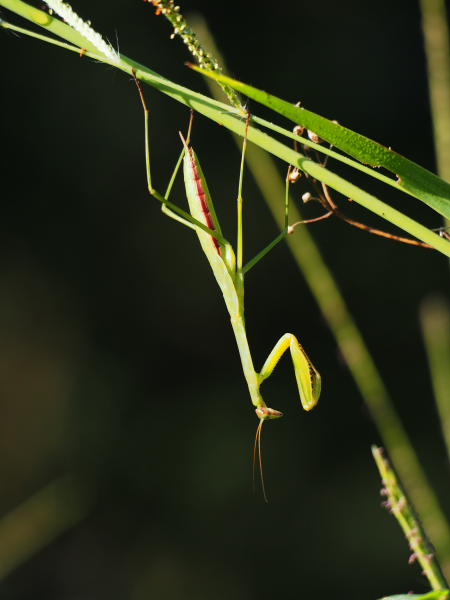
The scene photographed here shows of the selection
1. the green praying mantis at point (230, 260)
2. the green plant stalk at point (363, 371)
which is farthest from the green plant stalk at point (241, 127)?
the green praying mantis at point (230, 260)

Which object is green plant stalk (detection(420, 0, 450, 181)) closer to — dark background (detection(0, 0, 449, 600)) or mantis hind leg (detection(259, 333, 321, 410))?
mantis hind leg (detection(259, 333, 321, 410))

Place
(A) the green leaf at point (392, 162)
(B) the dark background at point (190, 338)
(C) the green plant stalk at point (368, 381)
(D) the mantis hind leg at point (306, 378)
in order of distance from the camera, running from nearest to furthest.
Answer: (A) the green leaf at point (392, 162) → (C) the green plant stalk at point (368, 381) → (D) the mantis hind leg at point (306, 378) → (B) the dark background at point (190, 338)

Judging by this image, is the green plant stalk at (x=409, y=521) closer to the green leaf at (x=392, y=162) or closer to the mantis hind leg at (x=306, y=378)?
the green leaf at (x=392, y=162)

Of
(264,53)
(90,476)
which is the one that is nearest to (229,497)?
(90,476)

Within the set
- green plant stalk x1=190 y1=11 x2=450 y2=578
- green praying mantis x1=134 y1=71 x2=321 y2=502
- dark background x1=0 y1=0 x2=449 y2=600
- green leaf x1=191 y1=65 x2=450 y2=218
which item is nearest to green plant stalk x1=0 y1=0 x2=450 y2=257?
green leaf x1=191 y1=65 x2=450 y2=218

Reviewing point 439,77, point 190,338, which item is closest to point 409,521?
point 439,77

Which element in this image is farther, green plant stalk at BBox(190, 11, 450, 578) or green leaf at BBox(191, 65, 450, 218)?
green plant stalk at BBox(190, 11, 450, 578)

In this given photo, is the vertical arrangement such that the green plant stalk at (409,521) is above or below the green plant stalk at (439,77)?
below
